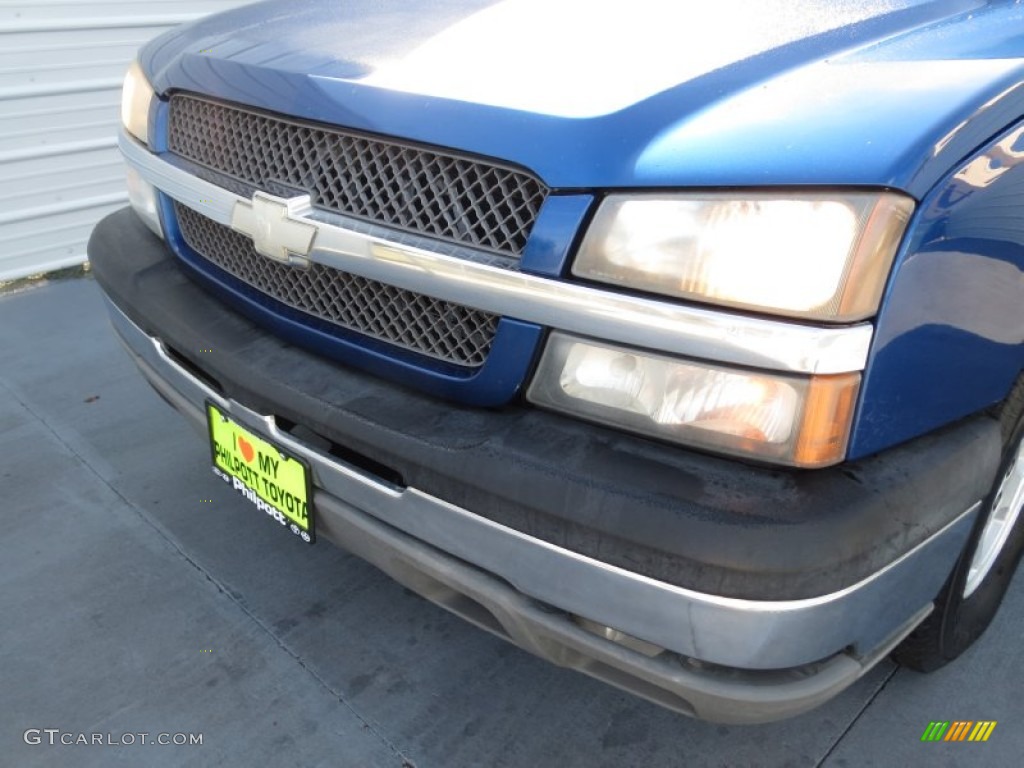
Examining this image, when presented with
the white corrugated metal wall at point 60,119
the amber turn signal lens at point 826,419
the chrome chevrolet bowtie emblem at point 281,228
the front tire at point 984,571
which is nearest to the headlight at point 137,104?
the chrome chevrolet bowtie emblem at point 281,228

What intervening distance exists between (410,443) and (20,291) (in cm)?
373

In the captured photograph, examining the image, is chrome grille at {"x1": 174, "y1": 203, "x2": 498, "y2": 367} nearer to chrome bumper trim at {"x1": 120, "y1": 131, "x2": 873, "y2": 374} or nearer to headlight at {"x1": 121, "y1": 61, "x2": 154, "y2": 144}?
chrome bumper trim at {"x1": 120, "y1": 131, "x2": 873, "y2": 374}

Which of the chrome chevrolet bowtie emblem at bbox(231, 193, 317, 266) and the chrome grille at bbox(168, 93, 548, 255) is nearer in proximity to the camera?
the chrome grille at bbox(168, 93, 548, 255)

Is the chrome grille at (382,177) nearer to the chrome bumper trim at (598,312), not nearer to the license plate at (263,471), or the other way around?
the chrome bumper trim at (598,312)

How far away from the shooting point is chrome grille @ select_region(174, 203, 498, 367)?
166 centimetres

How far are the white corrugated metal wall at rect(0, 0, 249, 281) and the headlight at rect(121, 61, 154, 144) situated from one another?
241 centimetres

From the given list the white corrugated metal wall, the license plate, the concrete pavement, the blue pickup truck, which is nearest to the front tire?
the blue pickup truck

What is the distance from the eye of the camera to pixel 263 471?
192 centimetres

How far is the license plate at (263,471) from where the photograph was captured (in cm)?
182

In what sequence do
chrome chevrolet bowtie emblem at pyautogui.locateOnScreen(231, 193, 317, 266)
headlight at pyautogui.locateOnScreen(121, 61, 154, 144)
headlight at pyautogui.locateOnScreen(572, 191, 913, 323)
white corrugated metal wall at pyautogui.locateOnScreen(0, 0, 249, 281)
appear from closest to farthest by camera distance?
headlight at pyautogui.locateOnScreen(572, 191, 913, 323) < chrome chevrolet bowtie emblem at pyautogui.locateOnScreen(231, 193, 317, 266) < headlight at pyautogui.locateOnScreen(121, 61, 154, 144) < white corrugated metal wall at pyautogui.locateOnScreen(0, 0, 249, 281)

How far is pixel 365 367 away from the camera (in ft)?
5.90

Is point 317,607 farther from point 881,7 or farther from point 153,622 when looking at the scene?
point 881,7

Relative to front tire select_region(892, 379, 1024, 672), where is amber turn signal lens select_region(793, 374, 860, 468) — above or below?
above

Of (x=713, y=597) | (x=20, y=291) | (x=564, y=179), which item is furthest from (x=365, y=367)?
(x=20, y=291)
